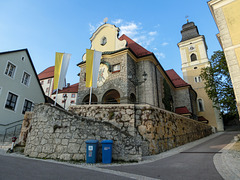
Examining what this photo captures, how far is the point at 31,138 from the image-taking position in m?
7.96

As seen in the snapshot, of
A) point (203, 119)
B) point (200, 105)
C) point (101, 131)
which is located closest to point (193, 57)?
point (200, 105)

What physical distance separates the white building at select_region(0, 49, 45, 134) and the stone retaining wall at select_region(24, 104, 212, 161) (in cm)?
694

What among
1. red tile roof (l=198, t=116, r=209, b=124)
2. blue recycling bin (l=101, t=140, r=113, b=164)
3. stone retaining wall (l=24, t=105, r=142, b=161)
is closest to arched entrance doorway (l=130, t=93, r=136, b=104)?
stone retaining wall (l=24, t=105, r=142, b=161)

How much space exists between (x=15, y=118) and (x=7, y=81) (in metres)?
3.63

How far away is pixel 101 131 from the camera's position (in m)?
7.11

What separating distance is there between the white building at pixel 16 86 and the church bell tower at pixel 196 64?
28.4 metres

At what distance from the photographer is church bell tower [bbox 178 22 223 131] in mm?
28953

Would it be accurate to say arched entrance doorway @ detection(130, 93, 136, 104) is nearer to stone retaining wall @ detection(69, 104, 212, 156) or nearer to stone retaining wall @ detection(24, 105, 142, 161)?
stone retaining wall @ detection(69, 104, 212, 156)

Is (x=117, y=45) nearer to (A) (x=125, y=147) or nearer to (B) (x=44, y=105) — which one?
(B) (x=44, y=105)

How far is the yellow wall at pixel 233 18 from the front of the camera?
10.3 metres

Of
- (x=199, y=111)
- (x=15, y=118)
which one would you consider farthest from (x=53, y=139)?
(x=199, y=111)

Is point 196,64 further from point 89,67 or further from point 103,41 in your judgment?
point 89,67

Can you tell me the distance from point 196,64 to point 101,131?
109 ft

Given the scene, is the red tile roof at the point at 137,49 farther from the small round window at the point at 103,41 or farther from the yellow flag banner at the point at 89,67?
the yellow flag banner at the point at 89,67
